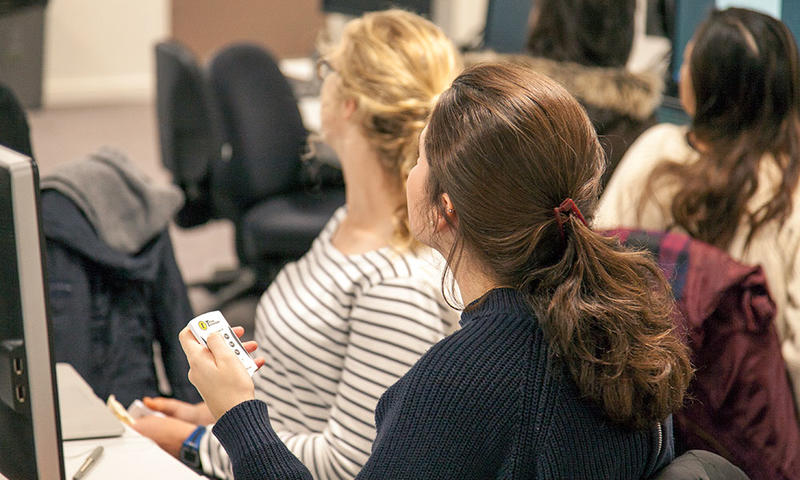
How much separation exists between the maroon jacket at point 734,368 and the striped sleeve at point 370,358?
38cm

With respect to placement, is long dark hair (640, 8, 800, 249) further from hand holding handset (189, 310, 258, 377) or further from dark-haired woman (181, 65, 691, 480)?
hand holding handset (189, 310, 258, 377)

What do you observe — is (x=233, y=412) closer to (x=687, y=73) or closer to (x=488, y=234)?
(x=488, y=234)

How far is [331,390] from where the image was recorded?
1523mm

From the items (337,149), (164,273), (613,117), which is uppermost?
(337,149)

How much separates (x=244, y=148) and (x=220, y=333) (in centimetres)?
201

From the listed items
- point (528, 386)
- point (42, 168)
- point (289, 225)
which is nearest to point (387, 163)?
point (528, 386)

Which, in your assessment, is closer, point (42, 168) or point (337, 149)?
point (337, 149)

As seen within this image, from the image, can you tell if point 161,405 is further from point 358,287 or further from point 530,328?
point 530,328

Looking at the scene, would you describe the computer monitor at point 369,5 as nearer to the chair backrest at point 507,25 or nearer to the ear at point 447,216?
the chair backrest at point 507,25

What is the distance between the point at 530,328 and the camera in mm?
1048

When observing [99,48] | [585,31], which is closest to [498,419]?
[585,31]

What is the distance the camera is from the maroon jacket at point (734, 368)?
58.9 inches

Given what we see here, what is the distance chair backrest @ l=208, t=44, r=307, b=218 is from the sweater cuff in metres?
2.08

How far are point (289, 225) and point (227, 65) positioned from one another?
58 cm
